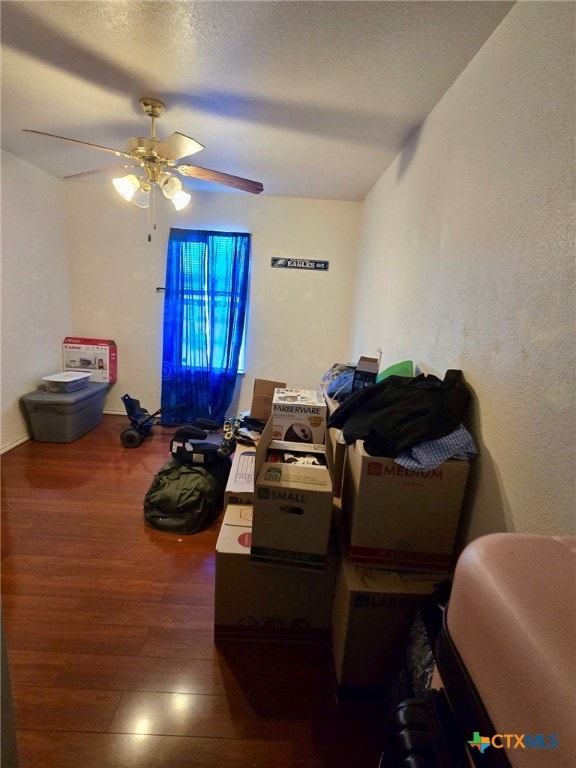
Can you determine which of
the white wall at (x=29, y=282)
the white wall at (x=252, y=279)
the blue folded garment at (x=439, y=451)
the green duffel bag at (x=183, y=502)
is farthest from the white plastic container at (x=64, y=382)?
the blue folded garment at (x=439, y=451)

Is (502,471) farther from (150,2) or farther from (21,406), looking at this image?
(21,406)

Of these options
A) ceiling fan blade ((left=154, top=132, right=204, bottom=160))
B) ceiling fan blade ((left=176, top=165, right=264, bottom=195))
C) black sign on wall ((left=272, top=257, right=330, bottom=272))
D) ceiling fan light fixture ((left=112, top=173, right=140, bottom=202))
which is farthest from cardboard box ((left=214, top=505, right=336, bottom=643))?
black sign on wall ((left=272, top=257, right=330, bottom=272))

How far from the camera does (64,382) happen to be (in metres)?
3.40

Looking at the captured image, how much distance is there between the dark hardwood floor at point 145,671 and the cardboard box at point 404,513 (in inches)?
22.1

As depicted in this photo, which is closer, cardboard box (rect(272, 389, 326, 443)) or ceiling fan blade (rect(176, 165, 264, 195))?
cardboard box (rect(272, 389, 326, 443))

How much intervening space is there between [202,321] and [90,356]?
1.30 metres

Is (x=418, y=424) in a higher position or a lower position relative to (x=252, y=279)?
lower

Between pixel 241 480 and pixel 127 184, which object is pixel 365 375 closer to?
pixel 241 480

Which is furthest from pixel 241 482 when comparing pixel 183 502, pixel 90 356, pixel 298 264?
pixel 90 356

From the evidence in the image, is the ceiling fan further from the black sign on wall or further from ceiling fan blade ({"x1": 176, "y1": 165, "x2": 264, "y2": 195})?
the black sign on wall

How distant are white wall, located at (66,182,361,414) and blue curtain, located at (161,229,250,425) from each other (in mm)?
165

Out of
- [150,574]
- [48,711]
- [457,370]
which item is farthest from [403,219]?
[48,711]

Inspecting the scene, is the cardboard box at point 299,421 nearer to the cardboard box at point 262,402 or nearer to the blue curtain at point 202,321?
the cardboard box at point 262,402

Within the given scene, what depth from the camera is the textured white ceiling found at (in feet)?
4.50
